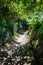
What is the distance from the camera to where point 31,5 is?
8938mm

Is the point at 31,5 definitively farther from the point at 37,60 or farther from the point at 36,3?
the point at 37,60

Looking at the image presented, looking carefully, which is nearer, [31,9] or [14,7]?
[31,9]

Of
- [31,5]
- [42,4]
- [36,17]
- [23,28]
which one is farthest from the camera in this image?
[23,28]

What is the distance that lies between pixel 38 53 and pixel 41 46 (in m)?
0.70

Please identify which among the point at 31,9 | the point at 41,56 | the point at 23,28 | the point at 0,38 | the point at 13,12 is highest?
the point at 31,9

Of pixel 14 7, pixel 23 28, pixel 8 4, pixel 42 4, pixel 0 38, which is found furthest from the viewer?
pixel 23 28

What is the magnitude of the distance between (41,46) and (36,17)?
621 cm

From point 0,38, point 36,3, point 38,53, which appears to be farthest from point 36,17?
point 36,3

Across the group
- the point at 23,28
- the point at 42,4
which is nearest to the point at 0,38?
the point at 42,4

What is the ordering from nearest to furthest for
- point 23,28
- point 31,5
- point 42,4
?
point 42,4 → point 31,5 → point 23,28

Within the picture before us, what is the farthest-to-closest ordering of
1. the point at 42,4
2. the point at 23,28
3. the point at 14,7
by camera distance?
1. the point at 23,28
2. the point at 14,7
3. the point at 42,4

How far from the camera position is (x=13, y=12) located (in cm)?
1130

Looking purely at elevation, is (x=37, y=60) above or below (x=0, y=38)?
above

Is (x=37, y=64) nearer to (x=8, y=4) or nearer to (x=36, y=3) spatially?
(x=36, y=3)
